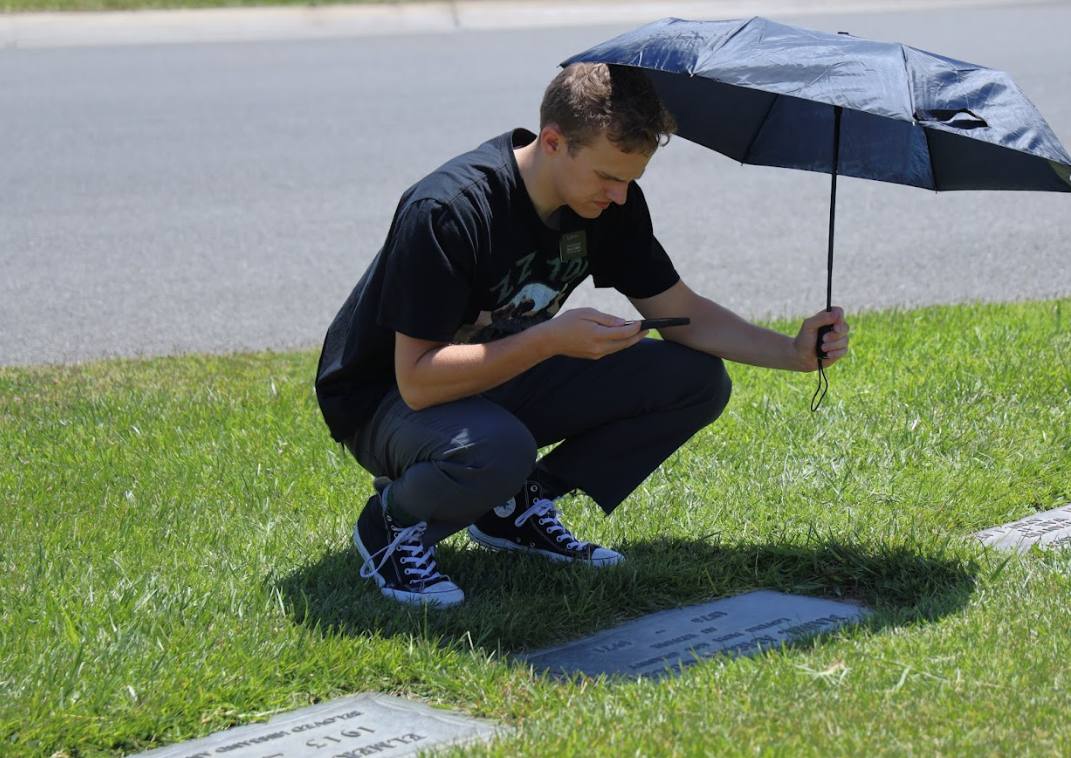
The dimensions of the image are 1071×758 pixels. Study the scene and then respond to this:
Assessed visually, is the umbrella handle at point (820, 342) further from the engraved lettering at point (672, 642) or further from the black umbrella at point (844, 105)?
the engraved lettering at point (672, 642)

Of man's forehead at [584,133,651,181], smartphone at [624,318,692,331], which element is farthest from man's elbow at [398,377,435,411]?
man's forehead at [584,133,651,181]

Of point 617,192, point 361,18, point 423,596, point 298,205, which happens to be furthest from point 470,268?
point 361,18

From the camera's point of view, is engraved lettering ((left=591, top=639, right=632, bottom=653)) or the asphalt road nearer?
engraved lettering ((left=591, top=639, right=632, bottom=653))

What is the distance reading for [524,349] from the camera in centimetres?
303

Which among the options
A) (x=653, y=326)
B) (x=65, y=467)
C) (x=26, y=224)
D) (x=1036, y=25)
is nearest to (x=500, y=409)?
(x=653, y=326)

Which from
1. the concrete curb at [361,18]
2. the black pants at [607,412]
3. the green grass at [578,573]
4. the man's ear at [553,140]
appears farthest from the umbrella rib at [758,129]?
the concrete curb at [361,18]

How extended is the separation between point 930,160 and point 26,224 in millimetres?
5244

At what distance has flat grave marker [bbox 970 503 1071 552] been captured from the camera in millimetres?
3533

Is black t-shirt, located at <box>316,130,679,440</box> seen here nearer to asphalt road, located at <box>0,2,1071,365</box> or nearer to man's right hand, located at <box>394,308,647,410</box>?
man's right hand, located at <box>394,308,647,410</box>

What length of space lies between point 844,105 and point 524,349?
845 millimetres

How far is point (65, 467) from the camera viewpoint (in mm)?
4055

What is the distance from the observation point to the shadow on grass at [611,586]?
3.08 meters

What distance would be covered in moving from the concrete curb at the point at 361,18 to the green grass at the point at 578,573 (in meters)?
8.20

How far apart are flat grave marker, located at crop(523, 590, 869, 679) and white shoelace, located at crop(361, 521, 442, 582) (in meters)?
0.36
